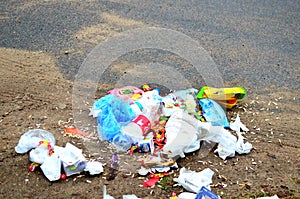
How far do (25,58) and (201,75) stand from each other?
2.31m

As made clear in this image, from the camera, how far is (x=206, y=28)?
21.0 ft

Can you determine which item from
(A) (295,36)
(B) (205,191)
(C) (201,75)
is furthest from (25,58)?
(A) (295,36)

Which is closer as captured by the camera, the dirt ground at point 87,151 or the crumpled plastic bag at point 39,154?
the dirt ground at point 87,151

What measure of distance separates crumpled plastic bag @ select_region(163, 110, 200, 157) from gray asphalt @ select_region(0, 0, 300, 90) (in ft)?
4.67

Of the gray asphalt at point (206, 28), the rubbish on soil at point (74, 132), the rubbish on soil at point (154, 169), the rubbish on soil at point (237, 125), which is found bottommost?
the rubbish on soil at point (154, 169)

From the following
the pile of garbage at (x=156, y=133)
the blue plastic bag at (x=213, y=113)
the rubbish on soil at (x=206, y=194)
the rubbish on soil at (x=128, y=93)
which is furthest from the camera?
the rubbish on soil at (x=128, y=93)

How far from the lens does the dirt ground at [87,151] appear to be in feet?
10.8

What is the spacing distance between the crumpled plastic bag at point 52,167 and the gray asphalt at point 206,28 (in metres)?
1.69

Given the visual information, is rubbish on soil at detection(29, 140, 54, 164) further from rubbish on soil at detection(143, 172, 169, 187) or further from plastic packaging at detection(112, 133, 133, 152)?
rubbish on soil at detection(143, 172, 169, 187)

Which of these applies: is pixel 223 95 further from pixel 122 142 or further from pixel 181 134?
pixel 122 142

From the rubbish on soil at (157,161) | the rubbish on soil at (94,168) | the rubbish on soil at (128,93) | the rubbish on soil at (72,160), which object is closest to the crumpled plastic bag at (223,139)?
the rubbish on soil at (157,161)

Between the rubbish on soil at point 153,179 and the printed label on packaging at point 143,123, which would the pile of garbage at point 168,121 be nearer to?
the printed label on packaging at point 143,123

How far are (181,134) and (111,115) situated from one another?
74 centimetres

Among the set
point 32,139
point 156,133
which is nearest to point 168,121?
point 156,133
